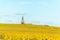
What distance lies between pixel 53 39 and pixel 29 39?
2.48m

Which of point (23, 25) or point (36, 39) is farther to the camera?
point (23, 25)

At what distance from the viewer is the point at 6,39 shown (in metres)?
27.6

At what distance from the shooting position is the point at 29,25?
6862cm

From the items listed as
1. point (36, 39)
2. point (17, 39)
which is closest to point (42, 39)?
point (36, 39)

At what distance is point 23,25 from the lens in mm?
66250

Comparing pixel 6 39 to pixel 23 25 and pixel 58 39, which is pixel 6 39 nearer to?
pixel 58 39

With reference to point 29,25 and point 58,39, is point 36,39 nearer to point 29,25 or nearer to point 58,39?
point 58,39

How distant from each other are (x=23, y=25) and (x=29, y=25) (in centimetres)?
270

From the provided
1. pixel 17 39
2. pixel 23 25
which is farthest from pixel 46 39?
pixel 23 25

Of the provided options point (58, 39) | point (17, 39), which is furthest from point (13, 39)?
point (58, 39)

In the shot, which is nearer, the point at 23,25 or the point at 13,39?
the point at 13,39

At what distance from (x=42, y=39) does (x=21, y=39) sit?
1933mm

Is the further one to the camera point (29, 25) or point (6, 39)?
point (29, 25)

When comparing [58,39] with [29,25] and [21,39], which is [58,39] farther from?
[29,25]
